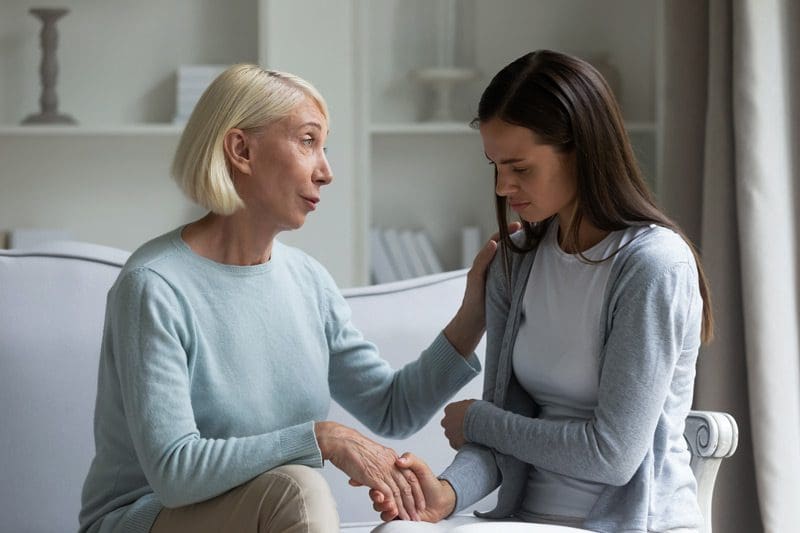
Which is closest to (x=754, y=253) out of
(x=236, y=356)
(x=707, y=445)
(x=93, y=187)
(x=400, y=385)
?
(x=707, y=445)

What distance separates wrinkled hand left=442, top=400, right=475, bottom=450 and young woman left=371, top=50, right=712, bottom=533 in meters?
0.04

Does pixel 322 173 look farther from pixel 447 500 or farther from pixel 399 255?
pixel 399 255

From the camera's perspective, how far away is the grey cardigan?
4.92 ft

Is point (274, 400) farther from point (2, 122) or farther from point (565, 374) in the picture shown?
point (2, 122)

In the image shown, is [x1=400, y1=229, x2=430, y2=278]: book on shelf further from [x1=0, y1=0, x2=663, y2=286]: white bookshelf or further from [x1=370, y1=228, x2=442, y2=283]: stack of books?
[x1=0, y1=0, x2=663, y2=286]: white bookshelf

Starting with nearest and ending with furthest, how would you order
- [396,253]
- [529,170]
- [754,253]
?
1. [529,170]
2. [754,253]
3. [396,253]

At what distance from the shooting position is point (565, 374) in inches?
63.0

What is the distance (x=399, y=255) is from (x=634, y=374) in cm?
205

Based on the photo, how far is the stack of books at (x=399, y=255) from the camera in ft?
11.4

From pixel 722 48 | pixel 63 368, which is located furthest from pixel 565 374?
pixel 722 48

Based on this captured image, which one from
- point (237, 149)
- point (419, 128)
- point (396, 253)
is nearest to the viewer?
point (237, 149)

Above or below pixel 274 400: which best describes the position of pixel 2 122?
above

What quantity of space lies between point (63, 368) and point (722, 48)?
1.64 metres

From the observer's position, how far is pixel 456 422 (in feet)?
5.65
